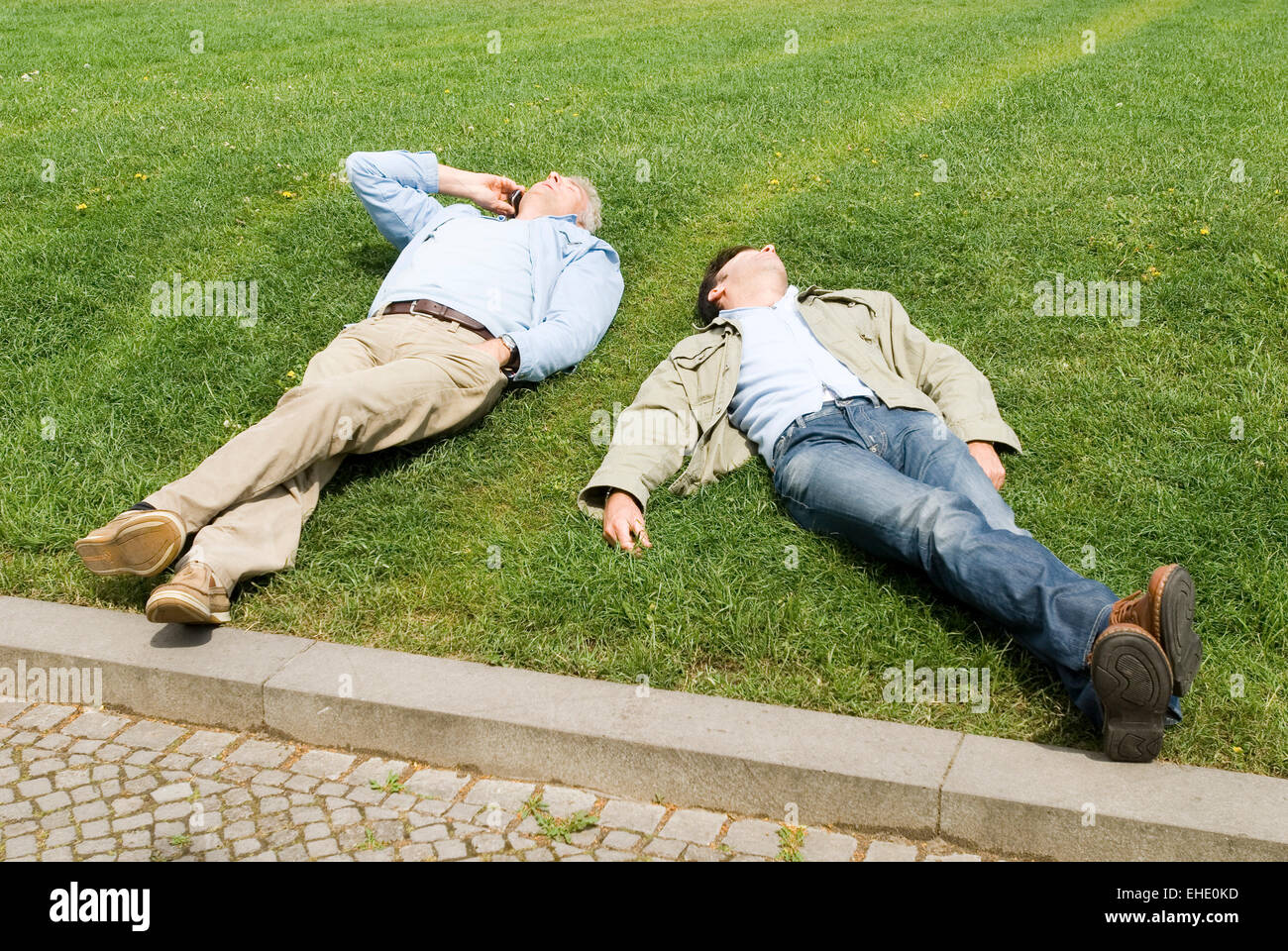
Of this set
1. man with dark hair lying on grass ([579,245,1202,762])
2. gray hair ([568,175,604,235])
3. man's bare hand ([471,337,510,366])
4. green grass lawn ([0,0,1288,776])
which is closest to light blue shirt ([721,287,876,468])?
man with dark hair lying on grass ([579,245,1202,762])

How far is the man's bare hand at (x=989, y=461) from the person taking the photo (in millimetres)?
4582

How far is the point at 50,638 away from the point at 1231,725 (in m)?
3.87

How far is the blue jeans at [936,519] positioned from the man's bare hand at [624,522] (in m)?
0.56

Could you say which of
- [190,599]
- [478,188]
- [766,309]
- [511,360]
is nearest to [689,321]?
[766,309]

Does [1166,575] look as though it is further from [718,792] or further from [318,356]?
[318,356]

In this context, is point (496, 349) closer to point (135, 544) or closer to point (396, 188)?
point (396, 188)

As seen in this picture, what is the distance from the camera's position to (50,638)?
13.9 ft

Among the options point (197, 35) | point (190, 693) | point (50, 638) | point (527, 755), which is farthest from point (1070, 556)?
point (197, 35)

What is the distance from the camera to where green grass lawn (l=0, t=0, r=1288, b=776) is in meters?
4.03

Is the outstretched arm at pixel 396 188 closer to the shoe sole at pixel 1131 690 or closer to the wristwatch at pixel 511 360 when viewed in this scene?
the wristwatch at pixel 511 360

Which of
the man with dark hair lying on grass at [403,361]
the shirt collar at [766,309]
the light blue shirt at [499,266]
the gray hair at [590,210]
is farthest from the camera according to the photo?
the gray hair at [590,210]

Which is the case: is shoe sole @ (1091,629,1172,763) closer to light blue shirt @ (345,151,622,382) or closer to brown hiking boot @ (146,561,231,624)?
brown hiking boot @ (146,561,231,624)

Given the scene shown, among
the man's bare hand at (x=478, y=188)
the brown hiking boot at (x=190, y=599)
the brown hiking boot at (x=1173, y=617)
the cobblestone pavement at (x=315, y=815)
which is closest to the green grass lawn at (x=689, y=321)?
the brown hiking boot at (x=190, y=599)

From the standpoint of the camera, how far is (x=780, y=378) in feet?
16.0
